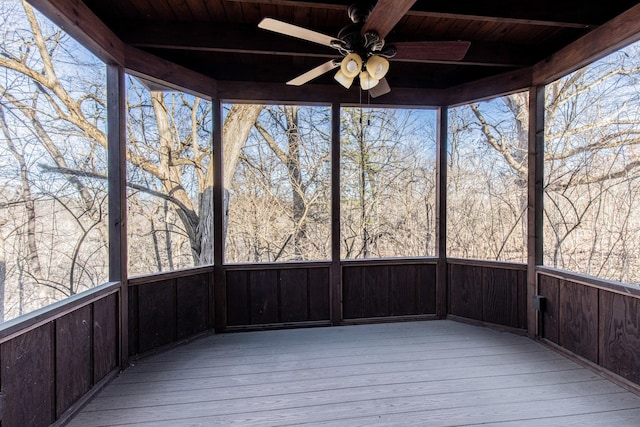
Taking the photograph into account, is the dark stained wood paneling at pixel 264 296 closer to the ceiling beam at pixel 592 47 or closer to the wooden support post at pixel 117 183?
the wooden support post at pixel 117 183

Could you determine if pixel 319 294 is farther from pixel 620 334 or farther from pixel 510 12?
pixel 510 12

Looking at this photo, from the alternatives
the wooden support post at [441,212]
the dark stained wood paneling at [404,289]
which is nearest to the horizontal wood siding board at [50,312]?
the dark stained wood paneling at [404,289]

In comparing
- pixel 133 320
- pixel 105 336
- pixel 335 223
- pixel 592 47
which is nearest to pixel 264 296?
pixel 335 223

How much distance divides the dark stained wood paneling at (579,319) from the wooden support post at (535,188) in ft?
0.94

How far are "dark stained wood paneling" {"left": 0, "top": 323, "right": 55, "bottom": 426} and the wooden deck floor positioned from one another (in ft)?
0.86

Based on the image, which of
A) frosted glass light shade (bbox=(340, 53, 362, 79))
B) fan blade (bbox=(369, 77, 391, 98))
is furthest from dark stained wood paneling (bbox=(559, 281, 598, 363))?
frosted glass light shade (bbox=(340, 53, 362, 79))

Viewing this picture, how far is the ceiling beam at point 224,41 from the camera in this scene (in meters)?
2.66

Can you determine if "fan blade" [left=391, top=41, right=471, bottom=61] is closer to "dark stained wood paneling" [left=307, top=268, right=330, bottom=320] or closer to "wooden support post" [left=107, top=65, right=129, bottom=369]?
"wooden support post" [left=107, top=65, right=129, bottom=369]

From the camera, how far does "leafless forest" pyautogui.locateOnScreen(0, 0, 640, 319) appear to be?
1890mm

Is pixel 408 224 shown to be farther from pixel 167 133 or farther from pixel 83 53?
pixel 83 53

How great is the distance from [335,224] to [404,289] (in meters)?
1.11

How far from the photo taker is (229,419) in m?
1.95

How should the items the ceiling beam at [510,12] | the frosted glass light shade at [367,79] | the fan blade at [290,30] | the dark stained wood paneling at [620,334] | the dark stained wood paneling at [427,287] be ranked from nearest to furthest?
1. the fan blade at [290,30]
2. the frosted glass light shade at [367,79]
3. the dark stained wood paneling at [620,334]
4. the ceiling beam at [510,12]
5. the dark stained wood paneling at [427,287]

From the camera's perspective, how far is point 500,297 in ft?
11.1
